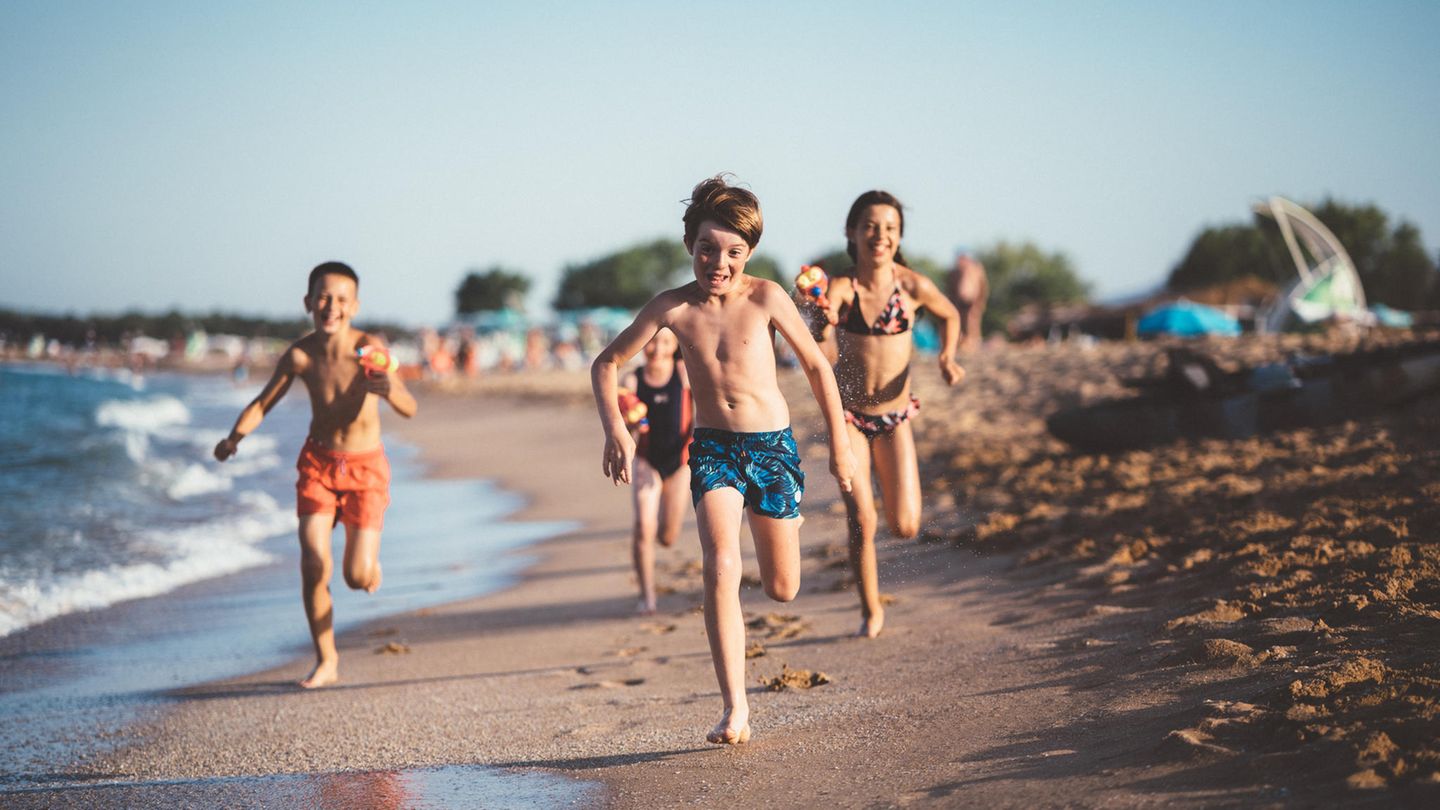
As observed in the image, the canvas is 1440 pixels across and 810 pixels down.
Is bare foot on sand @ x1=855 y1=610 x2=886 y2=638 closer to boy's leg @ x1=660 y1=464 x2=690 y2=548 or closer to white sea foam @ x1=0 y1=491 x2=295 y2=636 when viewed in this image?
boy's leg @ x1=660 y1=464 x2=690 y2=548

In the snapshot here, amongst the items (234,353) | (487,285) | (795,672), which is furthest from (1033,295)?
(795,672)

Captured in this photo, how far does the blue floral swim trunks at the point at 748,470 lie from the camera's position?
4172 millimetres

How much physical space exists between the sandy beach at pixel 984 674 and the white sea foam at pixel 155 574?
2.53m

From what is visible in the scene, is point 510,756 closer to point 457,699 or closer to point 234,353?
point 457,699

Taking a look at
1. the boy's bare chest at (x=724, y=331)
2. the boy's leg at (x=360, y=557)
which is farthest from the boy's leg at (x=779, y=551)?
the boy's leg at (x=360, y=557)

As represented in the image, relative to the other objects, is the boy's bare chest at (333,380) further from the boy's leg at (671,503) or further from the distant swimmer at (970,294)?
the distant swimmer at (970,294)

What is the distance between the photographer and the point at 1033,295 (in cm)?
9719

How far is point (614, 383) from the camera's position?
4172 mm

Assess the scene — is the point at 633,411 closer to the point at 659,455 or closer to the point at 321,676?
the point at 659,455

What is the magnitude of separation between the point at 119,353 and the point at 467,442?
3958 inches

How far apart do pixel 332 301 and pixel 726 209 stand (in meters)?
2.62

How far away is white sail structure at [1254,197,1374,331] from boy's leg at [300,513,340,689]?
33.0 meters

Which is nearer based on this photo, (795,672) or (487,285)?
(795,672)

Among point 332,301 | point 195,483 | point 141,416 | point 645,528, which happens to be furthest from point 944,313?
point 141,416
